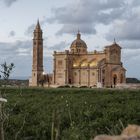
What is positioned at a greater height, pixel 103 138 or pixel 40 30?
pixel 40 30

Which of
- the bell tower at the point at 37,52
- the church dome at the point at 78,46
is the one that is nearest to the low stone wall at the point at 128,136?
the church dome at the point at 78,46

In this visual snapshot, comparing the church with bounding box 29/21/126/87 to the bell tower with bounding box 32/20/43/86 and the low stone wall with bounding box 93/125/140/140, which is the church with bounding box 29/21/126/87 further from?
the low stone wall with bounding box 93/125/140/140

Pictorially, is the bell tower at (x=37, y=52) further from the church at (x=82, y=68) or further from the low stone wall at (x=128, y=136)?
the low stone wall at (x=128, y=136)

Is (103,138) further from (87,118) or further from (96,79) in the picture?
(96,79)

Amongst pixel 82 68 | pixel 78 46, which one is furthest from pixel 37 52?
pixel 82 68

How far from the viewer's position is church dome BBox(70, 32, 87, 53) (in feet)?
304

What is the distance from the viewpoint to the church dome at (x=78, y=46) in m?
92.6

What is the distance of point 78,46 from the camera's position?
93.5m

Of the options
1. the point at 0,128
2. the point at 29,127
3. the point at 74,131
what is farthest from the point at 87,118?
the point at 0,128

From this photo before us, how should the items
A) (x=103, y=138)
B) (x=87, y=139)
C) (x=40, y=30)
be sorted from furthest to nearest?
1. (x=40, y=30)
2. (x=87, y=139)
3. (x=103, y=138)

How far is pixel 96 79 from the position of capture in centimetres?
8519

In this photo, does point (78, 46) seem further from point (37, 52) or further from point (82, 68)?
point (37, 52)

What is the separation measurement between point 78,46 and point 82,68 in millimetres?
7591

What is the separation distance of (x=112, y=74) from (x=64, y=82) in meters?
10.0
